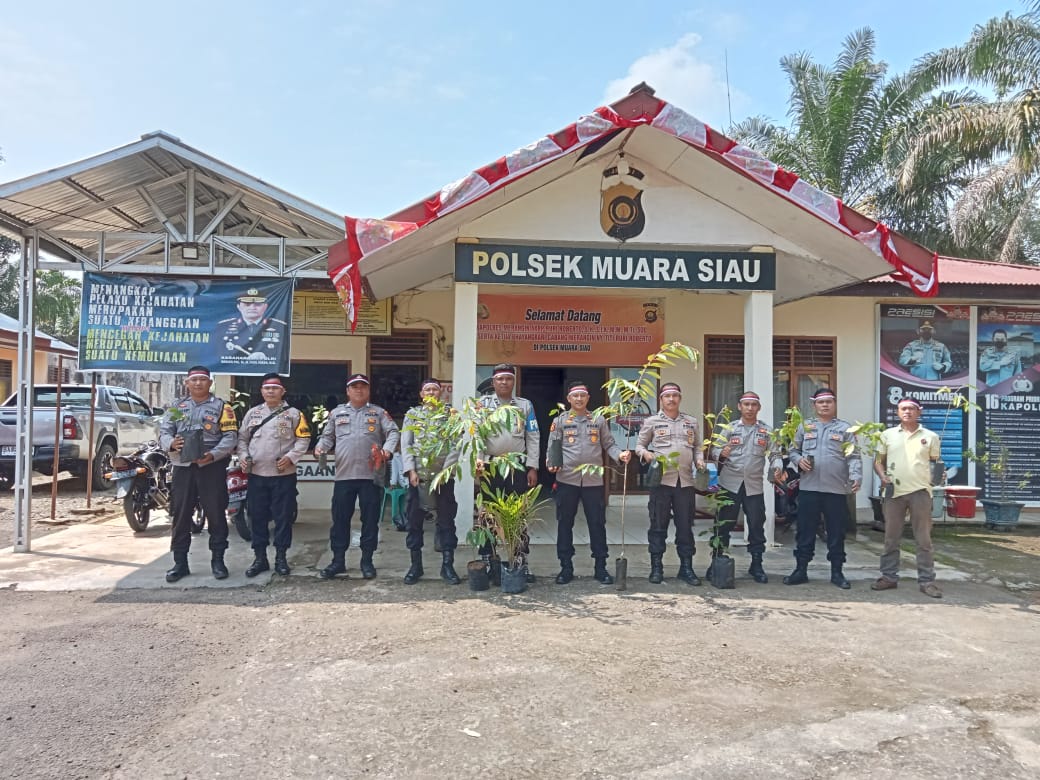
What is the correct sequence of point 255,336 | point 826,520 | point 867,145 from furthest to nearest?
1. point 867,145
2. point 255,336
3. point 826,520

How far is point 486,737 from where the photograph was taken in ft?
10.5

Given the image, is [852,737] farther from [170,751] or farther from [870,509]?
[870,509]

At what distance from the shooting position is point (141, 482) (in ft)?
25.1

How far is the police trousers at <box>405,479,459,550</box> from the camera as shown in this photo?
18.9ft

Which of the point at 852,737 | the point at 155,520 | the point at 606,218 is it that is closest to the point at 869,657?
the point at 852,737

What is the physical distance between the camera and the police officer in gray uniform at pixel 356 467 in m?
5.87

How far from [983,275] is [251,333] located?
9430 millimetres

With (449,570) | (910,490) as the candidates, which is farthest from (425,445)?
(910,490)

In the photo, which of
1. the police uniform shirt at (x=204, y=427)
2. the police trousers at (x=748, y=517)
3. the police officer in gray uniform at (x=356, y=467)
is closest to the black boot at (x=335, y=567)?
the police officer in gray uniform at (x=356, y=467)

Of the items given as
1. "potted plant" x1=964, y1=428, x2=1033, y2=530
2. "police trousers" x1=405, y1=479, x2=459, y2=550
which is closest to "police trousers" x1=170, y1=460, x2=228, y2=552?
"police trousers" x1=405, y1=479, x2=459, y2=550

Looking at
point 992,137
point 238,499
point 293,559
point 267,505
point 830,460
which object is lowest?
point 293,559

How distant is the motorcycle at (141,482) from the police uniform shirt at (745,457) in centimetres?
570

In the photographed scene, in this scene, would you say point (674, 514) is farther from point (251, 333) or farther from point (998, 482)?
point (998, 482)

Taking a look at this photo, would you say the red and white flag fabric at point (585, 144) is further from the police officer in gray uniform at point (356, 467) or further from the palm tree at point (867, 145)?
the palm tree at point (867, 145)
